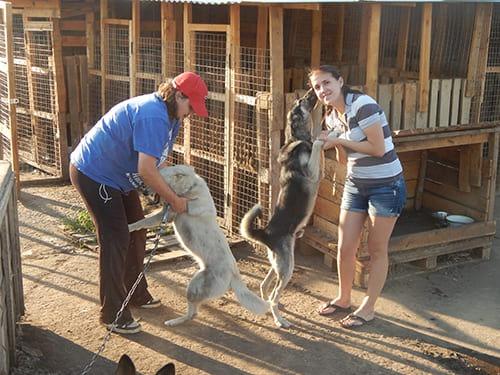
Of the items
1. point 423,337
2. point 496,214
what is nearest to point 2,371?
point 423,337

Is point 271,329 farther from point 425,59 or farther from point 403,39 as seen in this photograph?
point 403,39

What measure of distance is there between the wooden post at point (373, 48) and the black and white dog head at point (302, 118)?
1.02 metres

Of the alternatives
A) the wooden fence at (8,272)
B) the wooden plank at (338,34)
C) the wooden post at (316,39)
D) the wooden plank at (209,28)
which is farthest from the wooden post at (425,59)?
the wooden fence at (8,272)

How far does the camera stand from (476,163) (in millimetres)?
6266

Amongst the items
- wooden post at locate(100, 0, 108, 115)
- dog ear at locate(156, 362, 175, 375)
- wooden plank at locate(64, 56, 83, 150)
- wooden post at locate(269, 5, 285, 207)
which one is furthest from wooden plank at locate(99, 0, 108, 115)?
dog ear at locate(156, 362, 175, 375)

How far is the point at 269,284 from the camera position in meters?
5.21

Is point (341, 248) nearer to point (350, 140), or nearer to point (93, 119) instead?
point (350, 140)

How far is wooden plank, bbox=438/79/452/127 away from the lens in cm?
642

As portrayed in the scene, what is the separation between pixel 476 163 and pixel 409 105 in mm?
923

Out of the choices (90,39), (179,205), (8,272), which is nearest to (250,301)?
(179,205)

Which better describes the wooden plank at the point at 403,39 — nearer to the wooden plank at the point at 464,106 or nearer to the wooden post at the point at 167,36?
the wooden plank at the point at 464,106

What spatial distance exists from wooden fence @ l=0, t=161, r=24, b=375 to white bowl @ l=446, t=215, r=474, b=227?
166 inches

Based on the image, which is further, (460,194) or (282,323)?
(460,194)

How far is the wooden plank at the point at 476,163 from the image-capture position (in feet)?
20.4
